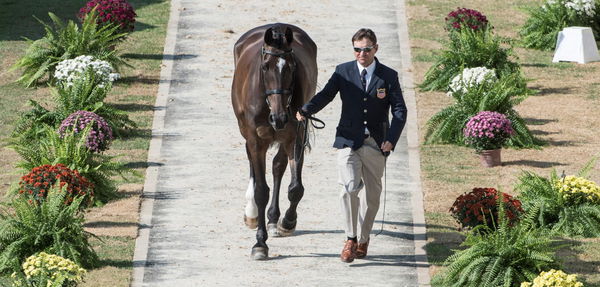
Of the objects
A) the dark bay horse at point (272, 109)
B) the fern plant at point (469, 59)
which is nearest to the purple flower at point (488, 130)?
the fern plant at point (469, 59)

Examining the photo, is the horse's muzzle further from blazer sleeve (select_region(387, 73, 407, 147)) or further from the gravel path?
the gravel path

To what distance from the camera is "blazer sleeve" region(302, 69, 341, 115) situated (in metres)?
14.9

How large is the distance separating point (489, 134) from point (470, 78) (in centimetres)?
229

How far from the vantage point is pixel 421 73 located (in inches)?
956

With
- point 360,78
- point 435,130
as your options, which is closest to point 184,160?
point 435,130

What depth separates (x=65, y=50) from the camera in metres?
23.6

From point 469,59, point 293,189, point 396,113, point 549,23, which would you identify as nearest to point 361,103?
point 396,113

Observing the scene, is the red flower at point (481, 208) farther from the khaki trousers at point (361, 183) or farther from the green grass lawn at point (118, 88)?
the green grass lawn at point (118, 88)

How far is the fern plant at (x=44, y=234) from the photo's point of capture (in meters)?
14.6

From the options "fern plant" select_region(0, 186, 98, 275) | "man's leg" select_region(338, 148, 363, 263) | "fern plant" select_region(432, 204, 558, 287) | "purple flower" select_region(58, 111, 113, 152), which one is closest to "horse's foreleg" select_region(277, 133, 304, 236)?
"man's leg" select_region(338, 148, 363, 263)

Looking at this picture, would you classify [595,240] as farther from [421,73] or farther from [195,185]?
[421,73]

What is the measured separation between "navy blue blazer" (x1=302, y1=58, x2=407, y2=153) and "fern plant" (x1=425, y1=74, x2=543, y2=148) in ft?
17.7

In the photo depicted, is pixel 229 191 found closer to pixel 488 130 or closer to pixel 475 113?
pixel 488 130

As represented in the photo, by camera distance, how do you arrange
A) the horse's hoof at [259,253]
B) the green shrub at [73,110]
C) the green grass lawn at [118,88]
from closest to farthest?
the horse's hoof at [259,253]
the green grass lawn at [118,88]
the green shrub at [73,110]
